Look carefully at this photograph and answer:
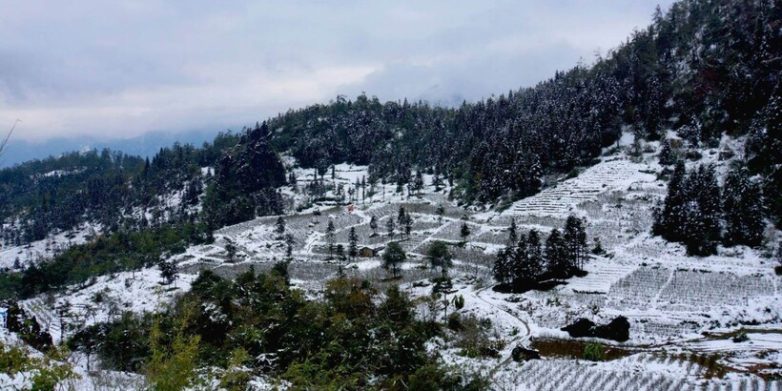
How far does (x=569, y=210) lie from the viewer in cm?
7625

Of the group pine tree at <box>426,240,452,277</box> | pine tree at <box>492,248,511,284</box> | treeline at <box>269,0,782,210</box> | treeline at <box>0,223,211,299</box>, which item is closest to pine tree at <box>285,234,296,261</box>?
treeline at <box>0,223,211,299</box>

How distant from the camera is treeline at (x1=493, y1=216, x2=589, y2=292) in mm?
52688

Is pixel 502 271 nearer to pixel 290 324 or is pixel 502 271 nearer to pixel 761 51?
pixel 290 324

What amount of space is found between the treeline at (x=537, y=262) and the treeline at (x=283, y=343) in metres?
19.2

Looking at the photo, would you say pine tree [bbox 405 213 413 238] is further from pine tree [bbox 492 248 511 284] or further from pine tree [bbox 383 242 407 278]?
pine tree [bbox 492 248 511 284]

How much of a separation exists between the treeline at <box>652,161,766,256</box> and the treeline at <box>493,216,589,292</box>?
39.6 ft

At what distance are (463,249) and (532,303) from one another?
24887mm

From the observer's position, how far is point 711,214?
188 feet

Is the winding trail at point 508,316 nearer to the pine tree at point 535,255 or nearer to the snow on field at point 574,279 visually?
the snow on field at point 574,279

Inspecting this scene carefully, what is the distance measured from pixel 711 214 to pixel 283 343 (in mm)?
53397

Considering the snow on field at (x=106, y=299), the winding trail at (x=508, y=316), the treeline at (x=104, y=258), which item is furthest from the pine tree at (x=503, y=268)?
the treeline at (x=104, y=258)

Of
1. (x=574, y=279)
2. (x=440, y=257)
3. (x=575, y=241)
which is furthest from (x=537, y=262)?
(x=440, y=257)

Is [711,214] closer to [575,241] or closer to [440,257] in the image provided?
[575,241]

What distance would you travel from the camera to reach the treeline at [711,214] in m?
54.7
